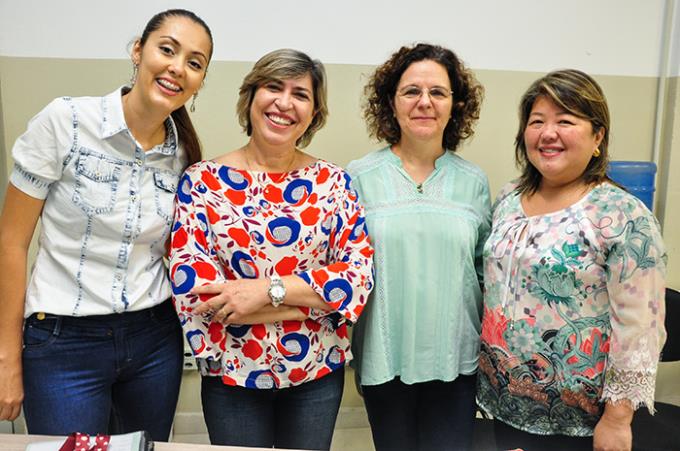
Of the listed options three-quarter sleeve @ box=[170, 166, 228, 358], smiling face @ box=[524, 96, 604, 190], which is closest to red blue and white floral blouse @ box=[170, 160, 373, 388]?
three-quarter sleeve @ box=[170, 166, 228, 358]

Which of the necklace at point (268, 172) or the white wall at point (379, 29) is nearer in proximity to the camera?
the necklace at point (268, 172)

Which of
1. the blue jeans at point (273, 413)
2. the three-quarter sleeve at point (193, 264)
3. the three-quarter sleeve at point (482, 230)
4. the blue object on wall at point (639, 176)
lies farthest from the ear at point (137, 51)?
the blue object on wall at point (639, 176)

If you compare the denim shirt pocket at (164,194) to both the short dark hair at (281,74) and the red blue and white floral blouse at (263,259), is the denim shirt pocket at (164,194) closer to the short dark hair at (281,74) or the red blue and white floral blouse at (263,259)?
the red blue and white floral blouse at (263,259)

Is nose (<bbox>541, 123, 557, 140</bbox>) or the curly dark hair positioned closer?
nose (<bbox>541, 123, 557, 140</bbox>)

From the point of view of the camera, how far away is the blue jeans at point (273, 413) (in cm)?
143

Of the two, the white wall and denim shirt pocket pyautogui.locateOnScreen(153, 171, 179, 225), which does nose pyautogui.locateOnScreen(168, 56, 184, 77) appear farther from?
the white wall

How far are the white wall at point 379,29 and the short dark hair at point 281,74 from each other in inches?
38.2

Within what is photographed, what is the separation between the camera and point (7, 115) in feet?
7.53

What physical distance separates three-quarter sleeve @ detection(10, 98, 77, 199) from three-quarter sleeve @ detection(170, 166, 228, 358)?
0.31 m

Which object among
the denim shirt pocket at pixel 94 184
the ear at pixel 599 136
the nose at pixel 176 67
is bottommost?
the denim shirt pocket at pixel 94 184

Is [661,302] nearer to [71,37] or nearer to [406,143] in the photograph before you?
[406,143]

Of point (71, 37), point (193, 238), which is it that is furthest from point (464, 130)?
point (71, 37)

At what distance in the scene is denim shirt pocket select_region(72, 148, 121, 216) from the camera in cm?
129

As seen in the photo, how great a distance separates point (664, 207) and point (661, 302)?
67.8 inches
